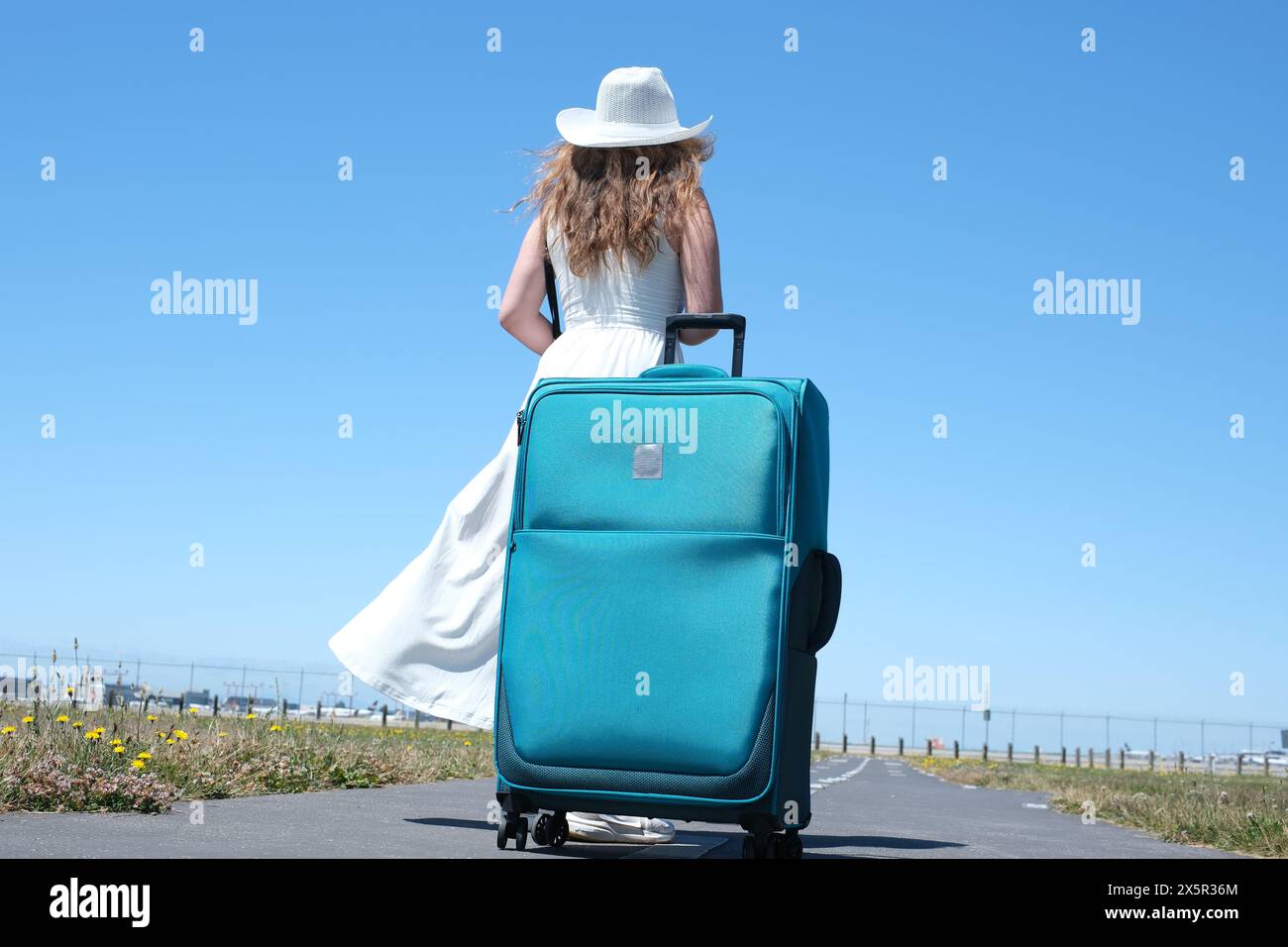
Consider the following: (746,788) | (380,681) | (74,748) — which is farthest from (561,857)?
(74,748)

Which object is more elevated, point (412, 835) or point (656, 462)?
point (656, 462)

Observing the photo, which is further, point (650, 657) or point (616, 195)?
point (616, 195)

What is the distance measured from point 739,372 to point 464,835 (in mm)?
1670

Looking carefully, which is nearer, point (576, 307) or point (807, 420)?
point (807, 420)

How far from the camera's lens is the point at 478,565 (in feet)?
14.9

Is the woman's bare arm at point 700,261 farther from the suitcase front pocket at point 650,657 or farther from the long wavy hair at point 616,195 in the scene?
the suitcase front pocket at point 650,657

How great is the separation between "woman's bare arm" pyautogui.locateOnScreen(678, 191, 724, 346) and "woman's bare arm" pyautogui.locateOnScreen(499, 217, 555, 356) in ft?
1.82

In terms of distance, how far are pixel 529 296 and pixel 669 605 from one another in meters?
1.64

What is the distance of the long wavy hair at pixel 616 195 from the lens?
438cm

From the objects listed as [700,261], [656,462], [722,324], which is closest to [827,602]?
[656,462]

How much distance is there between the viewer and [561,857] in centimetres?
363

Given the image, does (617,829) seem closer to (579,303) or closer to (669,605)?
(669,605)

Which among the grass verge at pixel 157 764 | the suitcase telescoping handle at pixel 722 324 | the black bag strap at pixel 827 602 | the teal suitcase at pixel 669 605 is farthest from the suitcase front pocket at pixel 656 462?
the grass verge at pixel 157 764
